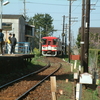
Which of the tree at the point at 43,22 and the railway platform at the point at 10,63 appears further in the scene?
the tree at the point at 43,22

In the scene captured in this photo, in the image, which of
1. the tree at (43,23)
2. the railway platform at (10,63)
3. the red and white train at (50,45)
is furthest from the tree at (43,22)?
the railway platform at (10,63)

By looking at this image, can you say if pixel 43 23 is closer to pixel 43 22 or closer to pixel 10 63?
pixel 43 22

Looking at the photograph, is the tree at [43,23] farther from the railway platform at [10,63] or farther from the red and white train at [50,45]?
the railway platform at [10,63]

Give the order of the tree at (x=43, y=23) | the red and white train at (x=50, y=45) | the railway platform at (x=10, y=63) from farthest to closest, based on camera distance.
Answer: the tree at (x=43, y=23), the red and white train at (x=50, y=45), the railway platform at (x=10, y=63)

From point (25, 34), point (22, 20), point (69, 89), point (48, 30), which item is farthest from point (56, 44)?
point (48, 30)

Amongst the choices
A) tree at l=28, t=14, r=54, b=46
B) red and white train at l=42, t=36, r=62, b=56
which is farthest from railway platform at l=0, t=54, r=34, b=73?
tree at l=28, t=14, r=54, b=46

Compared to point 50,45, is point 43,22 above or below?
above

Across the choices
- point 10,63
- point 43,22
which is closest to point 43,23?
point 43,22

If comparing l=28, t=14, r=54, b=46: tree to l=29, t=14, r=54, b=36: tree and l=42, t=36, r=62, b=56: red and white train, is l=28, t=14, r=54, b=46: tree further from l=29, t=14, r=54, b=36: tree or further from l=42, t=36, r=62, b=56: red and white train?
l=42, t=36, r=62, b=56: red and white train

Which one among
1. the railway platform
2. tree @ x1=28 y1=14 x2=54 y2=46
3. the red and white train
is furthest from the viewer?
tree @ x1=28 y1=14 x2=54 y2=46

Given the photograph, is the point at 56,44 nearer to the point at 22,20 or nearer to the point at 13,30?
the point at 13,30

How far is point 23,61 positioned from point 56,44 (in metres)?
18.2

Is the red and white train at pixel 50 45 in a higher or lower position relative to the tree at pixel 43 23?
lower

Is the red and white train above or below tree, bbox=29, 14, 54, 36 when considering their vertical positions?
below
